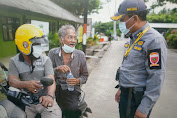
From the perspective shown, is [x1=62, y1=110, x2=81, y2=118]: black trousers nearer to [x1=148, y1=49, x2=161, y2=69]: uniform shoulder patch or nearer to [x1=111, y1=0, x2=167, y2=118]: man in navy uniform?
[x1=111, y1=0, x2=167, y2=118]: man in navy uniform

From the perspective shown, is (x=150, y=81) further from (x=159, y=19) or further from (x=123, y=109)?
(x=159, y=19)

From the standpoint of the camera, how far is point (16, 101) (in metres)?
1.36

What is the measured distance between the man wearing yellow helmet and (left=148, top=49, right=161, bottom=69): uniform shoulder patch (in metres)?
1.05

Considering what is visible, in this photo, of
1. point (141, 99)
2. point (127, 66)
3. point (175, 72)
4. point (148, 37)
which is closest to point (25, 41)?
point (127, 66)

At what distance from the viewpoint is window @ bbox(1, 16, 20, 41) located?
8719 mm

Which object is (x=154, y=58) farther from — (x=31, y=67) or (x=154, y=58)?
(x=31, y=67)

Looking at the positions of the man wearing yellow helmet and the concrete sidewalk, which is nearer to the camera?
the man wearing yellow helmet

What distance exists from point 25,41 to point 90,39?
14535 millimetres

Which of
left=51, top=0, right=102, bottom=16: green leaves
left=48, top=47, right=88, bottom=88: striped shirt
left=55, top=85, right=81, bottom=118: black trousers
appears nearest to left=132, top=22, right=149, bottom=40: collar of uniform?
left=48, top=47, right=88, bottom=88: striped shirt

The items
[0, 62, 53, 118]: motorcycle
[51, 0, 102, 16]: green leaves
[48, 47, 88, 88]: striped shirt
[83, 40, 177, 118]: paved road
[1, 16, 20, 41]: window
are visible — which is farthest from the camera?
[51, 0, 102, 16]: green leaves

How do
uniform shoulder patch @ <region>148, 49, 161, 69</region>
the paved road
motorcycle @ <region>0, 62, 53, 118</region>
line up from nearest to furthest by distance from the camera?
motorcycle @ <region>0, 62, 53, 118</region> < uniform shoulder patch @ <region>148, 49, 161, 69</region> < the paved road

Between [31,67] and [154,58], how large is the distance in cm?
126

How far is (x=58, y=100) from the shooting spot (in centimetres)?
207

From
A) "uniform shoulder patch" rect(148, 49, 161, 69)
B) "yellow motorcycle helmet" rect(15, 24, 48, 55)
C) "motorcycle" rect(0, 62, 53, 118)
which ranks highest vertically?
"yellow motorcycle helmet" rect(15, 24, 48, 55)
